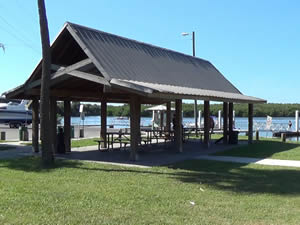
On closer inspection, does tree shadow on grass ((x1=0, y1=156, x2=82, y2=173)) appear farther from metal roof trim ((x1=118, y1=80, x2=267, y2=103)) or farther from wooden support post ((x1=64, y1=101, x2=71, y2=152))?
metal roof trim ((x1=118, y1=80, x2=267, y2=103))

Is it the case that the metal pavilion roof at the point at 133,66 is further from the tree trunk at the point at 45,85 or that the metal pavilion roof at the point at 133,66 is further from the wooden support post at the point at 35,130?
the tree trunk at the point at 45,85

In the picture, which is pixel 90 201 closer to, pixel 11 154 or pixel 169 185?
pixel 169 185

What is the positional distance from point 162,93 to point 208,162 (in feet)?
8.87

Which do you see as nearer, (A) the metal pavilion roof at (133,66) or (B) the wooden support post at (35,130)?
(A) the metal pavilion roof at (133,66)

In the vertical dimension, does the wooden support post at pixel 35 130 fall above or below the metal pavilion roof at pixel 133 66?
below

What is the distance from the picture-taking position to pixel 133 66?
14586 millimetres

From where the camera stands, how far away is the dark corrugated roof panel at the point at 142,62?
1327 cm

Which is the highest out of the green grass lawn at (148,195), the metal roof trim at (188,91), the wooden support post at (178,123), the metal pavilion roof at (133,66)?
the metal pavilion roof at (133,66)

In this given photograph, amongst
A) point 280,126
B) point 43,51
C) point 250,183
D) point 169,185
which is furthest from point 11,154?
point 280,126

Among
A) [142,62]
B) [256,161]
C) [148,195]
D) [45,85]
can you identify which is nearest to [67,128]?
[142,62]

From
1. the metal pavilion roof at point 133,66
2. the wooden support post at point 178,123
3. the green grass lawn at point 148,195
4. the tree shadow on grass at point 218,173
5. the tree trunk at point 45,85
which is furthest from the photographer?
the wooden support post at point 178,123

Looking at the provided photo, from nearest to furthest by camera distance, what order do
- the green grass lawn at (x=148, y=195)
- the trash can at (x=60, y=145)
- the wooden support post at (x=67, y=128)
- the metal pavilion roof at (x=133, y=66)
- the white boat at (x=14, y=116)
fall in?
1. the green grass lawn at (x=148, y=195)
2. the metal pavilion roof at (x=133, y=66)
3. the trash can at (x=60, y=145)
4. the wooden support post at (x=67, y=128)
5. the white boat at (x=14, y=116)

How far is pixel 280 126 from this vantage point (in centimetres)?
3566

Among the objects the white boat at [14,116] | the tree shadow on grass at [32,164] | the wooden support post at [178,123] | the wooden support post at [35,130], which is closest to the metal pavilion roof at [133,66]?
the wooden support post at [178,123]
